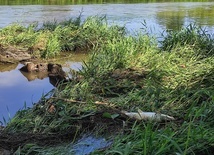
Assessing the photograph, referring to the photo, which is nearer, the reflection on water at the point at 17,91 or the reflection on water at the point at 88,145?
the reflection on water at the point at 88,145

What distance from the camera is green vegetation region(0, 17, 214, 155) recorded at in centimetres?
259

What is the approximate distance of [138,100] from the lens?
3.87 meters

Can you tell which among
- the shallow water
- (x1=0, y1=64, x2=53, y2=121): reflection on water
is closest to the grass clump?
the shallow water

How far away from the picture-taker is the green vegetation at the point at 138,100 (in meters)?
2.59

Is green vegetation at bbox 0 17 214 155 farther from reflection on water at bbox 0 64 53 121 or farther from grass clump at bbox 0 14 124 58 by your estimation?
grass clump at bbox 0 14 124 58

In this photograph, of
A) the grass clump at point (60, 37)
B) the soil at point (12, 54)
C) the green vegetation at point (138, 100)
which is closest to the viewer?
the green vegetation at point (138, 100)

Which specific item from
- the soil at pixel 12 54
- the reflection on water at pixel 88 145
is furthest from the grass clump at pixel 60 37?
the reflection on water at pixel 88 145

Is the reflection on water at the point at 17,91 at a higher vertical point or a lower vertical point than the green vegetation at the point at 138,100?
lower

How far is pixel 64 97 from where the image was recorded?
399cm

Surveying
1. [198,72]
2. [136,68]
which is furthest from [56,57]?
[198,72]

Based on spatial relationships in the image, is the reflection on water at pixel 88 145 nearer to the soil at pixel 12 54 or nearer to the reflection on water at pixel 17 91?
the reflection on water at pixel 17 91

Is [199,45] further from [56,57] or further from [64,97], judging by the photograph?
[64,97]

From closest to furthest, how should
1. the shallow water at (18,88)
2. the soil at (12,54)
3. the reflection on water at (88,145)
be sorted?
the reflection on water at (88,145)
the shallow water at (18,88)
the soil at (12,54)

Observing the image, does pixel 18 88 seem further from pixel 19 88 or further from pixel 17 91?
pixel 17 91
